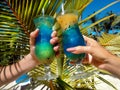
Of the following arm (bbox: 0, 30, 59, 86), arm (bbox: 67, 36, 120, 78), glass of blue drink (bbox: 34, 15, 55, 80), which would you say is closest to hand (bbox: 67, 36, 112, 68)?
arm (bbox: 67, 36, 120, 78)

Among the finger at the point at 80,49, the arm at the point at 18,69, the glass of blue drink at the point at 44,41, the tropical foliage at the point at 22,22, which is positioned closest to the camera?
the finger at the point at 80,49

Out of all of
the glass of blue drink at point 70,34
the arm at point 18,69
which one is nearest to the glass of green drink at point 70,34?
the glass of blue drink at point 70,34

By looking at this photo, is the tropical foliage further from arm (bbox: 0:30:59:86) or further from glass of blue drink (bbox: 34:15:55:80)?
glass of blue drink (bbox: 34:15:55:80)

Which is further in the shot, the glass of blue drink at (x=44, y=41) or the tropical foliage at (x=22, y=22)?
the tropical foliage at (x=22, y=22)

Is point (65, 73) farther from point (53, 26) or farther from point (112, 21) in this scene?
point (112, 21)

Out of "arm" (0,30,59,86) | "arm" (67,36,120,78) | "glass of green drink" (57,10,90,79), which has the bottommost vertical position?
"arm" (0,30,59,86)

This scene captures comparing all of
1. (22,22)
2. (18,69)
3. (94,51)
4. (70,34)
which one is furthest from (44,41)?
(22,22)

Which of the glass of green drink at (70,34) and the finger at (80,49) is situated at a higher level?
the glass of green drink at (70,34)

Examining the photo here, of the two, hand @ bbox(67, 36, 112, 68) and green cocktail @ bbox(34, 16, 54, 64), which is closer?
hand @ bbox(67, 36, 112, 68)

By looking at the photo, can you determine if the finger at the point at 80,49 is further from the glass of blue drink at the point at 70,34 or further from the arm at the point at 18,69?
the arm at the point at 18,69

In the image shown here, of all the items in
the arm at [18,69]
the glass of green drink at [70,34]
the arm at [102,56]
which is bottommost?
the arm at [18,69]
